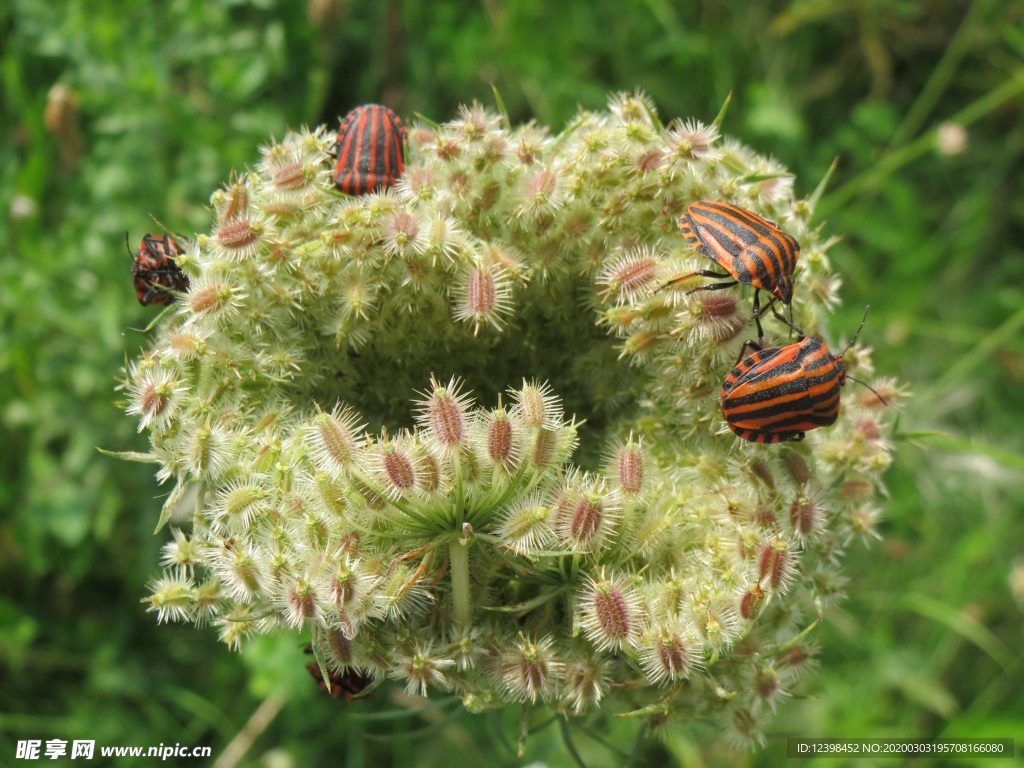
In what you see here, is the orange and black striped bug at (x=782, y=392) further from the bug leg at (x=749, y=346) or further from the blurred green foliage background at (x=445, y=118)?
the blurred green foliage background at (x=445, y=118)

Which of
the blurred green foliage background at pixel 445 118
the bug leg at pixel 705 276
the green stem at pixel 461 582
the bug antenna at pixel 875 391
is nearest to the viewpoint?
the green stem at pixel 461 582

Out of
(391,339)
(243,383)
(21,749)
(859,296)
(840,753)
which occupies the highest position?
(859,296)

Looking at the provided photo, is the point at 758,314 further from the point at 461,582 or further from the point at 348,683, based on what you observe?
the point at 348,683

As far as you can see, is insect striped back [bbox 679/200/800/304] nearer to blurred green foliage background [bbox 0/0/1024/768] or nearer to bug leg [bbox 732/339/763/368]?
bug leg [bbox 732/339/763/368]

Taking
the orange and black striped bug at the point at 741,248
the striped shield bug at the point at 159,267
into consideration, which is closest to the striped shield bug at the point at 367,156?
the striped shield bug at the point at 159,267

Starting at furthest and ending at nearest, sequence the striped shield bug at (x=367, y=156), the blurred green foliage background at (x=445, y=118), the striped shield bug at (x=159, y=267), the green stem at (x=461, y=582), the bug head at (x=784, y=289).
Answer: the blurred green foliage background at (x=445, y=118) < the striped shield bug at (x=159, y=267) < the striped shield bug at (x=367, y=156) < the bug head at (x=784, y=289) < the green stem at (x=461, y=582)

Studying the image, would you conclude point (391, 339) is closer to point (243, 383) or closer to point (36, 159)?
point (243, 383)

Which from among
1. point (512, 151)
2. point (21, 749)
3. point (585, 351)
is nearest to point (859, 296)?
point (585, 351)
